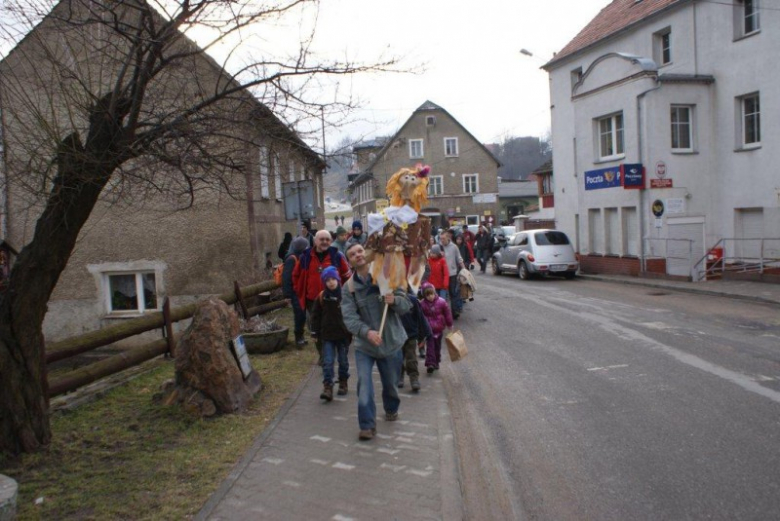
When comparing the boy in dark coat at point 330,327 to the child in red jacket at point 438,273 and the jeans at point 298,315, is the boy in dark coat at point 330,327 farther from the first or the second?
the child in red jacket at point 438,273

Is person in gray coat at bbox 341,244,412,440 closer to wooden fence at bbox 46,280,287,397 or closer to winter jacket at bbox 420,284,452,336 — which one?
winter jacket at bbox 420,284,452,336

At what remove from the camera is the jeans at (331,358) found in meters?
7.27

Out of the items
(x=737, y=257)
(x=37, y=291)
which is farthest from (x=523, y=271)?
(x=37, y=291)

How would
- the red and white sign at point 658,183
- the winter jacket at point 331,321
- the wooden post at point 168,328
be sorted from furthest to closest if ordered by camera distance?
the red and white sign at point 658,183 < the wooden post at point 168,328 < the winter jacket at point 331,321

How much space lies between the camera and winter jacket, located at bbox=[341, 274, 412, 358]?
5.98 m

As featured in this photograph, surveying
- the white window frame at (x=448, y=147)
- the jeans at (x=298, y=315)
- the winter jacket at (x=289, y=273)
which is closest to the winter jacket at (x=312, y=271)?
the winter jacket at (x=289, y=273)

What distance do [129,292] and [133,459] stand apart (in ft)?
38.0

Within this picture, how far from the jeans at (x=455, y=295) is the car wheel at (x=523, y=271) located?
9902mm

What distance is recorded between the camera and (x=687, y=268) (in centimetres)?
2005

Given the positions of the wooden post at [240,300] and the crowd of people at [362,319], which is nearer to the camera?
the crowd of people at [362,319]

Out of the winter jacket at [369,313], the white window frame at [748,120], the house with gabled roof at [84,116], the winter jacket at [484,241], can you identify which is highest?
the white window frame at [748,120]

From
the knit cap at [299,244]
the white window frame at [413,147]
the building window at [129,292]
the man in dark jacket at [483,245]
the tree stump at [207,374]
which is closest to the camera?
the tree stump at [207,374]

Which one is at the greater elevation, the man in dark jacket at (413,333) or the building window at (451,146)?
the building window at (451,146)

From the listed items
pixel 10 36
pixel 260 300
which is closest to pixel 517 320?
pixel 260 300
